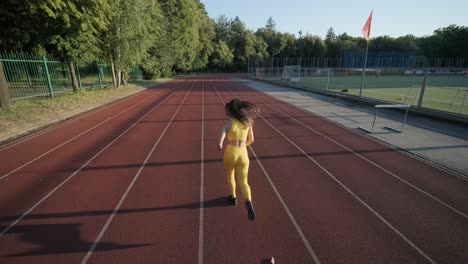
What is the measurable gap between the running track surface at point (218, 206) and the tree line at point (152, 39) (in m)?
7.61

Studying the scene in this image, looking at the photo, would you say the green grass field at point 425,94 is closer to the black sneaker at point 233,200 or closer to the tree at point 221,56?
the black sneaker at point 233,200

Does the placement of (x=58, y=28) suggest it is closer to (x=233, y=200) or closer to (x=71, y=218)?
(x=71, y=218)

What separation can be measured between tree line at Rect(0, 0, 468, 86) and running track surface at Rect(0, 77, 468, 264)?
7612 millimetres

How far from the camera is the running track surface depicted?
2.99 metres

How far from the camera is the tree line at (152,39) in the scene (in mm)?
12305

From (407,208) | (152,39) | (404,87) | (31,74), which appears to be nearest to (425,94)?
(404,87)

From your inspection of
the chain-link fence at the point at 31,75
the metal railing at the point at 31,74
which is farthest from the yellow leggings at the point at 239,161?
the metal railing at the point at 31,74

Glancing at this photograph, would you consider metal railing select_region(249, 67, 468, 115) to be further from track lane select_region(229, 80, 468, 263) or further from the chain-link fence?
the chain-link fence

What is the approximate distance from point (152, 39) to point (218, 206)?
24.1 meters

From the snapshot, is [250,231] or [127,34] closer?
[250,231]

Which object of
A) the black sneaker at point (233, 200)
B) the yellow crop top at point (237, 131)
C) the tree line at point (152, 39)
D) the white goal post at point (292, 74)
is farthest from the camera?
the white goal post at point (292, 74)

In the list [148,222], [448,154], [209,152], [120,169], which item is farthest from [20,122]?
[448,154]

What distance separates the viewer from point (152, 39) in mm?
24094

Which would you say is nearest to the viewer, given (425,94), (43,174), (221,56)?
(43,174)
